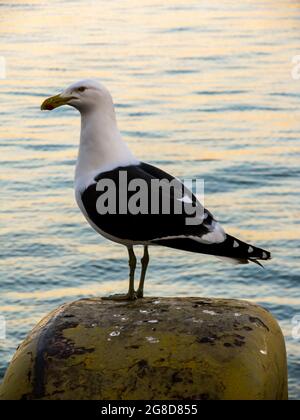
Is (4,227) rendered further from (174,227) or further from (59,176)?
(174,227)

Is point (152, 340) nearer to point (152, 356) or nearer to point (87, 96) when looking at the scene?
point (152, 356)

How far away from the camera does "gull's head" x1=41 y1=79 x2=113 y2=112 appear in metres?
7.46

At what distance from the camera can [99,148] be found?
24.5 feet

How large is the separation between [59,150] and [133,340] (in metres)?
12.1

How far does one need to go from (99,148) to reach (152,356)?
1.62m

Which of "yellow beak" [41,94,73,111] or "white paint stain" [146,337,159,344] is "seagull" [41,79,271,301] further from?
"white paint stain" [146,337,159,344]

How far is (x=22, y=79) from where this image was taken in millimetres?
24141

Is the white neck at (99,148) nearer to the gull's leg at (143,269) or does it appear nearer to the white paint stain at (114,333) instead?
the gull's leg at (143,269)

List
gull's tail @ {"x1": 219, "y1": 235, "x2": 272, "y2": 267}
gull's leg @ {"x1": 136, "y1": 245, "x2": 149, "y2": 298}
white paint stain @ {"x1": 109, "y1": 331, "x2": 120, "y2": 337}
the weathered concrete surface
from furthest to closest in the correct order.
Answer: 1. gull's leg @ {"x1": 136, "y1": 245, "x2": 149, "y2": 298}
2. gull's tail @ {"x1": 219, "y1": 235, "x2": 272, "y2": 267}
3. white paint stain @ {"x1": 109, "y1": 331, "x2": 120, "y2": 337}
4. the weathered concrete surface

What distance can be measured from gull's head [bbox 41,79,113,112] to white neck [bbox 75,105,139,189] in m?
0.04

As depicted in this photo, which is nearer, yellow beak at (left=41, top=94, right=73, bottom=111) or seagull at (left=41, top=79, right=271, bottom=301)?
seagull at (left=41, top=79, right=271, bottom=301)

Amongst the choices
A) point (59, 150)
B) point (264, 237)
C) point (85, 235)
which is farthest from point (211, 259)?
point (59, 150)

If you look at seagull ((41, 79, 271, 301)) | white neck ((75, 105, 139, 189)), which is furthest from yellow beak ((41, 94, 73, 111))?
white neck ((75, 105, 139, 189))

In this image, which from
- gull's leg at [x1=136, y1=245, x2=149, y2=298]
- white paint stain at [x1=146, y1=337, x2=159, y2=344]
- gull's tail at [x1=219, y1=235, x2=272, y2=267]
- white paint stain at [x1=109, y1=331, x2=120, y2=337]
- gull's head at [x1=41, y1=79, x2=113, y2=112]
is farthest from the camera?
gull's leg at [x1=136, y1=245, x2=149, y2=298]
